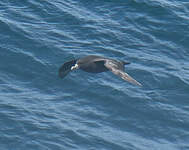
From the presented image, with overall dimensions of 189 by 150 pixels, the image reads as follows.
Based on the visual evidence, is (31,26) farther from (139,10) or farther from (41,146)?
(41,146)

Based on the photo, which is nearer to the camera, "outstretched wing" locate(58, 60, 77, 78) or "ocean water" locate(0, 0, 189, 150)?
"ocean water" locate(0, 0, 189, 150)

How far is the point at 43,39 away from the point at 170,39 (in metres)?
5.35

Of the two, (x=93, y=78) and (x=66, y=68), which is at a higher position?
→ (x=93, y=78)

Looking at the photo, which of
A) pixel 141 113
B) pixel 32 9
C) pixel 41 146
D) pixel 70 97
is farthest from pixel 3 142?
pixel 32 9

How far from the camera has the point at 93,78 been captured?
791 inches

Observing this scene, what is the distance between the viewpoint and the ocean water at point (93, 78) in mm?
Result: 17031

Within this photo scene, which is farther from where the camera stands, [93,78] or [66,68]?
[93,78]

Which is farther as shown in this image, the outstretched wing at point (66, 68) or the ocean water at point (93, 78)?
the outstretched wing at point (66, 68)

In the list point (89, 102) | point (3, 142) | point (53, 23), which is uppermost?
point (53, 23)

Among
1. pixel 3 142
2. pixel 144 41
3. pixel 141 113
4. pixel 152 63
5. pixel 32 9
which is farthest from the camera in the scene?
pixel 32 9

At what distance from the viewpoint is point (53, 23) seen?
23484 mm

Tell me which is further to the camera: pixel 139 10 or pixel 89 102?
pixel 139 10

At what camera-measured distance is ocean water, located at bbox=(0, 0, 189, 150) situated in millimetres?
17031

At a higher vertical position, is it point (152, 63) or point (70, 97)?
point (152, 63)
